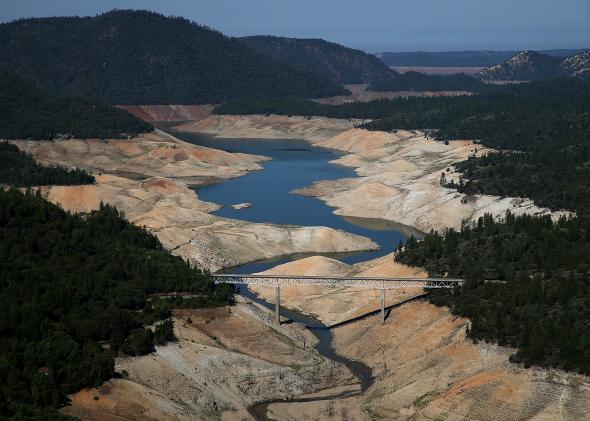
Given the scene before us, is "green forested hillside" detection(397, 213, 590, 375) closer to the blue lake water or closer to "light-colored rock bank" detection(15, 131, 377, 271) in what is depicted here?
the blue lake water

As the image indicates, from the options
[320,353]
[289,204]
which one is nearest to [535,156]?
[289,204]

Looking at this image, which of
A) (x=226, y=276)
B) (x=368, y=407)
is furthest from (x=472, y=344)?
(x=226, y=276)

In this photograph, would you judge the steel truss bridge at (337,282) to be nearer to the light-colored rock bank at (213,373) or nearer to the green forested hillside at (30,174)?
the light-colored rock bank at (213,373)

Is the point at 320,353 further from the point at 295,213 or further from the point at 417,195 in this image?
the point at 417,195

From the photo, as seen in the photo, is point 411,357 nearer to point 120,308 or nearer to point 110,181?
point 120,308

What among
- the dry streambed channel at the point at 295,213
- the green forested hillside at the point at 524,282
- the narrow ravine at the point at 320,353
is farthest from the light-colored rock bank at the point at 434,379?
the green forested hillside at the point at 524,282

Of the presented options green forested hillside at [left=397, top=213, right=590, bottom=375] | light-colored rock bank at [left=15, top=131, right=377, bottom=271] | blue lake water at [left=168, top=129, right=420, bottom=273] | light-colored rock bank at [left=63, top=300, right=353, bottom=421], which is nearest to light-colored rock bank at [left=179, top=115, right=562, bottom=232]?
blue lake water at [left=168, top=129, right=420, bottom=273]
